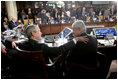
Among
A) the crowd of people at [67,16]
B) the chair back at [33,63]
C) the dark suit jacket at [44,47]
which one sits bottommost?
the chair back at [33,63]

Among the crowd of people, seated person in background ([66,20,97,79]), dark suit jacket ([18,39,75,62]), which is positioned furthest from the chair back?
the crowd of people

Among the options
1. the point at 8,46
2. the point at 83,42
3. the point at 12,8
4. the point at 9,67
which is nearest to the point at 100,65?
the point at 83,42

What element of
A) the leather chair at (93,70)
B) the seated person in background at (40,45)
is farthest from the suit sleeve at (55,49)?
the leather chair at (93,70)

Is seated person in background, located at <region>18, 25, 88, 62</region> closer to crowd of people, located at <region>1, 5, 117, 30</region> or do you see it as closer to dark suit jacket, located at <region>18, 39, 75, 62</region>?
dark suit jacket, located at <region>18, 39, 75, 62</region>

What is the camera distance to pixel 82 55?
1839 mm

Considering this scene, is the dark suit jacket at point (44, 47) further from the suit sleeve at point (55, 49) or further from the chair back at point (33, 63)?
the chair back at point (33, 63)

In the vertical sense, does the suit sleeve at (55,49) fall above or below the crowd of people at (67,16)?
below

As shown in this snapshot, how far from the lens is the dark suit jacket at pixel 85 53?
1796mm

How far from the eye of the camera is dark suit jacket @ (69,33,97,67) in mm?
1796

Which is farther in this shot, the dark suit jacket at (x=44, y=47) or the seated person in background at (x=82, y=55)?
the seated person in background at (x=82, y=55)

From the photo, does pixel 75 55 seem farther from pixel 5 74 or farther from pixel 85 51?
pixel 5 74

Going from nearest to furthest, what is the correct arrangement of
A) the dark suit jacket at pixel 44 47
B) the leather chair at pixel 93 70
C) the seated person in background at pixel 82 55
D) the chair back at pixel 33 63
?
the chair back at pixel 33 63 < the dark suit jacket at pixel 44 47 < the seated person in background at pixel 82 55 < the leather chair at pixel 93 70

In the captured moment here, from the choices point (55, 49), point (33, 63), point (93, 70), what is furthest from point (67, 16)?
point (33, 63)

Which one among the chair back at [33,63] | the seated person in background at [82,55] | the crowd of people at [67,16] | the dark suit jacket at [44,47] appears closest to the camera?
the chair back at [33,63]
